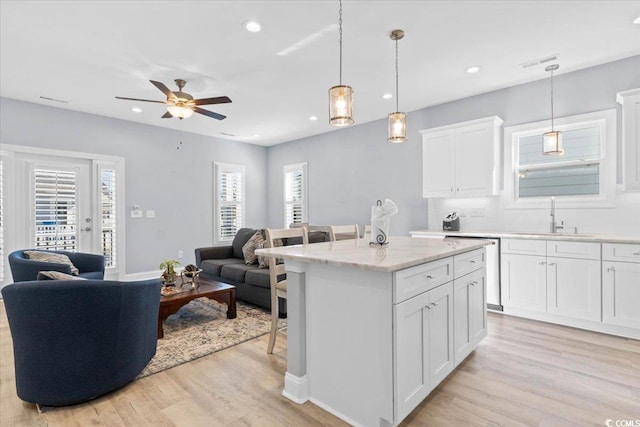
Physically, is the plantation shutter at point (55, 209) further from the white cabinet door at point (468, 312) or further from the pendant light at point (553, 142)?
the pendant light at point (553, 142)

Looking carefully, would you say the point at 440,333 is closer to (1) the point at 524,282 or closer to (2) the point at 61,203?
(1) the point at 524,282

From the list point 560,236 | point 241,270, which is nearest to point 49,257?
point 241,270

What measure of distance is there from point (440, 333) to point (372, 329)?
2.05ft

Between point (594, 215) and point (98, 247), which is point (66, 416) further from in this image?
point (594, 215)

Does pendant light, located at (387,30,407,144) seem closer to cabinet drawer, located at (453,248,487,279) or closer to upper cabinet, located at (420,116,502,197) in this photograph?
Answer: cabinet drawer, located at (453,248,487,279)

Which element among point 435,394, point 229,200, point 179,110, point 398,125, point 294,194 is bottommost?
point 435,394

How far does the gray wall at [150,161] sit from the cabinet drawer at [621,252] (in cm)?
631

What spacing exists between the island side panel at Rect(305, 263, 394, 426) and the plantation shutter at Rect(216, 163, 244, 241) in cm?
536

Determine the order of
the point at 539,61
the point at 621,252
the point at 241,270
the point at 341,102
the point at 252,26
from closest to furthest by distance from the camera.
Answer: the point at 341,102 < the point at 252,26 < the point at 621,252 < the point at 539,61 < the point at 241,270

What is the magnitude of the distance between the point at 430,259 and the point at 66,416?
2.38m

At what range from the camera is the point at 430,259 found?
6.20 feet

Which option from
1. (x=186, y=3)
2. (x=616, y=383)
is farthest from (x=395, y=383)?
(x=186, y=3)

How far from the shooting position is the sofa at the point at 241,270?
12.7 ft

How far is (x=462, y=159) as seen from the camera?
14.6 ft
